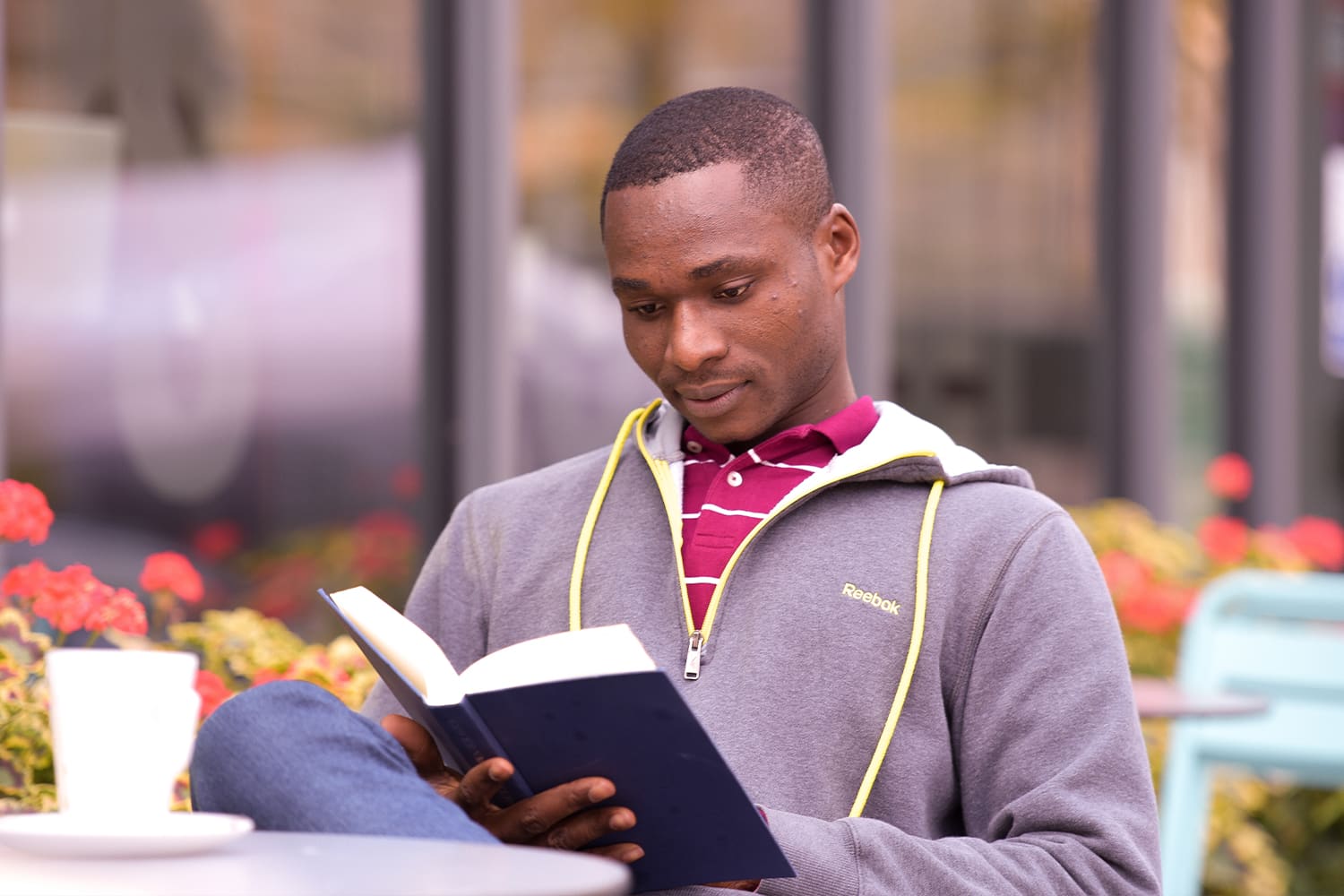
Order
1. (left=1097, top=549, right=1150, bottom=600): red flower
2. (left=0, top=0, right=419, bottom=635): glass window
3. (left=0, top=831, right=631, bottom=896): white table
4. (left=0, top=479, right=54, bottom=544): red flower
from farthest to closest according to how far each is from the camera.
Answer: (left=1097, top=549, right=1150, bottom=600): red flower < (left=0, top=0, right=419, bottom=635): glass window < (left=0, top=479, right=54, bottom=544): red flower < (left=0, top=831, right=631, bottom=896): white table

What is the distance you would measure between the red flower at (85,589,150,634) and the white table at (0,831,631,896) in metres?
1.04

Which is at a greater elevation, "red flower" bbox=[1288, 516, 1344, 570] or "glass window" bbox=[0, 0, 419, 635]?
"glass window" bbox=[0, 0, 419, 635]

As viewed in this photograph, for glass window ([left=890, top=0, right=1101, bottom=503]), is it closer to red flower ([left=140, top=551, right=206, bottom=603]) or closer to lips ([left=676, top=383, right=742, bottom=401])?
red flower ([left=140, top=551, right=206, bottom=603])

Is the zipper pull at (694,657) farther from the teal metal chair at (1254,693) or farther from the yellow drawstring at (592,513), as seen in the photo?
the teal metal chair at (1254,693)

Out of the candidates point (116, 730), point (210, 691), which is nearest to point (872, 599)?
point (116, 730)

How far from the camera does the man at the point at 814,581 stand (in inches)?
69.6

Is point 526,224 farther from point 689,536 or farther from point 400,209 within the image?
point 689,536

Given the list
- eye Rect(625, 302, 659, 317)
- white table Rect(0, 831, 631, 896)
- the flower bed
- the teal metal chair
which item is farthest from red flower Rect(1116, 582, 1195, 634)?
white table Rect(0, 831, 631, 896)

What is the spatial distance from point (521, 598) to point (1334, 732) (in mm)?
2820

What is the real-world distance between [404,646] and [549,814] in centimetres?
19

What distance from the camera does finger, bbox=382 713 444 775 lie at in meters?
1.75

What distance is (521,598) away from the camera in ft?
6.67

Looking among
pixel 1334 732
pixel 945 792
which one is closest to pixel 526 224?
pixel 1334 732

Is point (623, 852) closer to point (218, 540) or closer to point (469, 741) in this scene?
point (469, 741)
